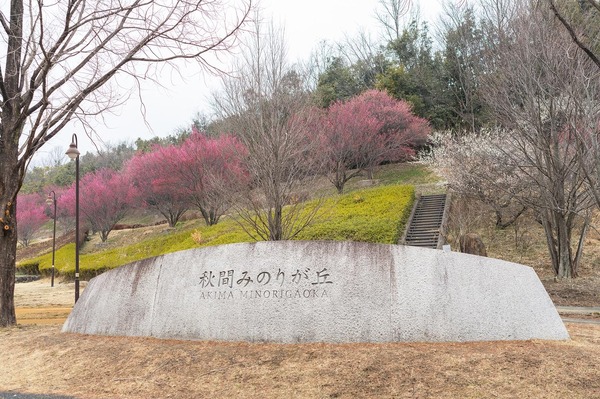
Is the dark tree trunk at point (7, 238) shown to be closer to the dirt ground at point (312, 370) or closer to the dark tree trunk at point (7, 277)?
the dark tree trunk at point (7, 277)

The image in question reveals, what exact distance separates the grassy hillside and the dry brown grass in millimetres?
11501

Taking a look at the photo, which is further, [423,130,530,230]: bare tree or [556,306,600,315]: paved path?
[423,130,530,230]: bare tree

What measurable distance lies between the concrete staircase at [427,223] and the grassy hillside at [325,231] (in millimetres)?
407

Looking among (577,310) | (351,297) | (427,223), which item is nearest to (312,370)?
(351,297)

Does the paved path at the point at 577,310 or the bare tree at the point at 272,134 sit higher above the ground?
the bare tree at the point at 272,134

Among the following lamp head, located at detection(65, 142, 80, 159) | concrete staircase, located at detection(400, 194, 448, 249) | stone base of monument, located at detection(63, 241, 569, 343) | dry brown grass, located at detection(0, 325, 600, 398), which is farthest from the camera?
concrete staircase, located at detection(400, 194, 448, 249)

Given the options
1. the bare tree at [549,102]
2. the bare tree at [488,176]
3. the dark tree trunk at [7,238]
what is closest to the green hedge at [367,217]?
the bare tree at [488,176]

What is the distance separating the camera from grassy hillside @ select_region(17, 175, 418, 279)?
18.0 m

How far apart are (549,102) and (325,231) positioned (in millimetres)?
8520

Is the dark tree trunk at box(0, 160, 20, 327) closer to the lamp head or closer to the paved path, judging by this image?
the lamp head

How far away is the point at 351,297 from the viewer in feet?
17.5

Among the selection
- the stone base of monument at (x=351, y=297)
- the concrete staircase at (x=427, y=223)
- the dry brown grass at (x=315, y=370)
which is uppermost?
the concrete staircase at (x=427, y=223)

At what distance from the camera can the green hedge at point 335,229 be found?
17.8m

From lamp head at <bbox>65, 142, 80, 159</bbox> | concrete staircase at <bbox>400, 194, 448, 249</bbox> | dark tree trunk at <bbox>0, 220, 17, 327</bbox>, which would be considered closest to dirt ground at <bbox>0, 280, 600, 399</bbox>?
dark tree trunk at <bbox>0, 220, 17, 327</bbox>
